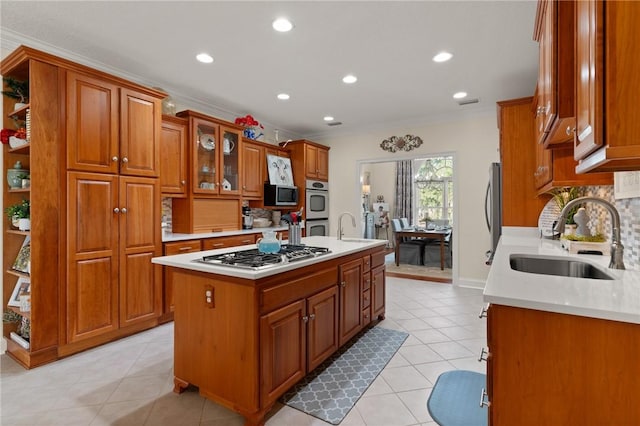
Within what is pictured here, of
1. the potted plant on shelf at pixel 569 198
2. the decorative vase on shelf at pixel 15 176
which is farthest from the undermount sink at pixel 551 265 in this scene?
the decorative vase on shelf at pixel 15 176

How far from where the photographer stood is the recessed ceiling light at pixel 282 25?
237cm

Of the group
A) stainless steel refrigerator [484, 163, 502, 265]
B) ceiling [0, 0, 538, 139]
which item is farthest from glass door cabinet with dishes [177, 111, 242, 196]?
stainless steel refrigerator [484, 163, 502, 265]

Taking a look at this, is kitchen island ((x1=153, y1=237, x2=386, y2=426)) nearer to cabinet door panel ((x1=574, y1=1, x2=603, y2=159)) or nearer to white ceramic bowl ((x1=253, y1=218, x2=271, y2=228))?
cabinet door panel ((x1=574, y1=1, x2=603, y2=159))

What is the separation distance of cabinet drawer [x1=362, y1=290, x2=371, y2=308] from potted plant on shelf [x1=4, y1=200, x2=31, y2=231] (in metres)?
2.69

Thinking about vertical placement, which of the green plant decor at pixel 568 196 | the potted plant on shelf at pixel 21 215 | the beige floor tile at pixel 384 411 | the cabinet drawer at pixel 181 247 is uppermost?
the green plant decor at pixel 568 196

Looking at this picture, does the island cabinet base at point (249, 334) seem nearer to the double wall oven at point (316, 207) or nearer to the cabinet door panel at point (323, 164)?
the double wall oven at point (316, 207)

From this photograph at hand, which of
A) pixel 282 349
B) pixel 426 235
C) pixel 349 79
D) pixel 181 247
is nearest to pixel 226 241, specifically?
pixel 181 247

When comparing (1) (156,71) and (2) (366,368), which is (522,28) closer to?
(2) (366,368)

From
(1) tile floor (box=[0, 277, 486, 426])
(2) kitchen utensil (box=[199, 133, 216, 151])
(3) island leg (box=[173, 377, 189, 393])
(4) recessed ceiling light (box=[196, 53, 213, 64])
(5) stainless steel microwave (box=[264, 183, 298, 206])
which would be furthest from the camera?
(5) stainless steel microwave (box=[264, 183, 298, 206])

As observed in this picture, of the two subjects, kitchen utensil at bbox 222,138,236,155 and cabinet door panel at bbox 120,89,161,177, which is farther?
kitchen utensil at bbox 222,138,236,155

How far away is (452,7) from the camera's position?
2217mm

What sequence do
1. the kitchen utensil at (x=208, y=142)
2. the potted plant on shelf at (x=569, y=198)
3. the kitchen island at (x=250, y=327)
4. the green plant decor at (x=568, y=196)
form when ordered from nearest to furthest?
1. the kitchen island at (x=250, y=327)
2. the potted plant on shelf at (x=569, y=198)
3. the green plant decor at (x=568, y=196)
4. the kitchen utensil at (x=208, y=142)

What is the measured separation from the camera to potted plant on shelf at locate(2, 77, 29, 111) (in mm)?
2498

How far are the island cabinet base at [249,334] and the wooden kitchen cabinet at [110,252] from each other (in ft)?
3.73
